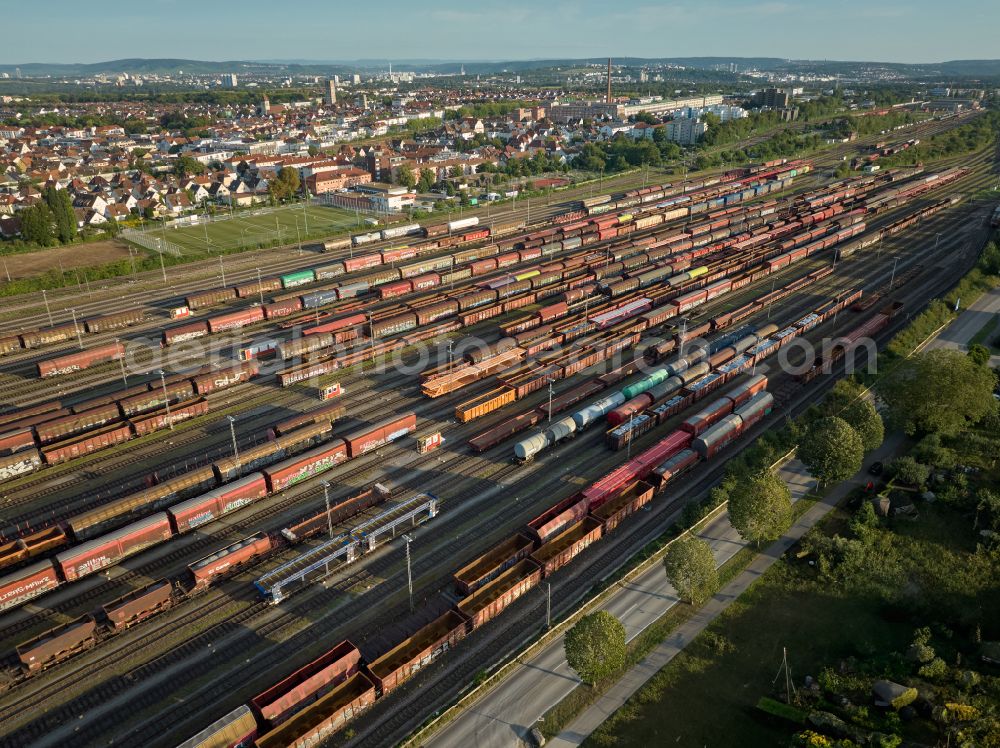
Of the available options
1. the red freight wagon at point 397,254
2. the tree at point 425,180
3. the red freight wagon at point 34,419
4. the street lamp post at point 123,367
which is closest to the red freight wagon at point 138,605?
the red freight wagon at point 34,419

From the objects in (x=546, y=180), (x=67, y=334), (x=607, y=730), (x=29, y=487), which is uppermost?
(x=546, y=180)

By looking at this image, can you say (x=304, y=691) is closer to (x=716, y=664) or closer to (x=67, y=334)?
(x=716, y=664)

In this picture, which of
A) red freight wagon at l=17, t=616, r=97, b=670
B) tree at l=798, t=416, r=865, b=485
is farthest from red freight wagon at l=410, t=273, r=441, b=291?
red freight wagon at l=17, t=616, r=97, b=670

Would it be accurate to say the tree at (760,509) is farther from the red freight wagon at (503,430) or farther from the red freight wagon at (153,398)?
the red freight wagon at (153,398)

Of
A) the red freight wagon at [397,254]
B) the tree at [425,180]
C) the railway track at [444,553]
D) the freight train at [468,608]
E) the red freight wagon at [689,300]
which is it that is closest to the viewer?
the freight train at [468,608]

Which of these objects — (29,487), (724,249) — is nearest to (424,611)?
(29,487)

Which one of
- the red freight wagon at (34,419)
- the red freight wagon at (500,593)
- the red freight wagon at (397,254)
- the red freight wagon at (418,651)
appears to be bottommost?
the red freight wagon at (418,651)

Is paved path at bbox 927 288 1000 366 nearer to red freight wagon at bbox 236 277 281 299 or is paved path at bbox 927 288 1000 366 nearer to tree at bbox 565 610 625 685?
tree at bbox 565 610 625 685
